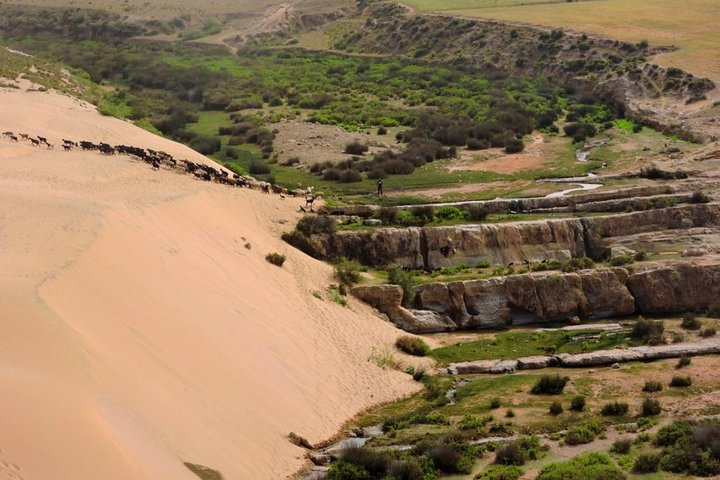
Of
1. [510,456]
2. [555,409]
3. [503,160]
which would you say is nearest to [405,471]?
[510,456]

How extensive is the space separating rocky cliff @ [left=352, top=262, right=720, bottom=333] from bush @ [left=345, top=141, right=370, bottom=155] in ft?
71.3

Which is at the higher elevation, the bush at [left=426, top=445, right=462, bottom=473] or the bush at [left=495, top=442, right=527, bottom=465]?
the bush at [left=495, top=442, right=527, bottom=465]

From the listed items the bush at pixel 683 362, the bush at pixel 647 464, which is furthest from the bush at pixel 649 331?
the bush at pixel 647 464

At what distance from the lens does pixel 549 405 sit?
22969 mm

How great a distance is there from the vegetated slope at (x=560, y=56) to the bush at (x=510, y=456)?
117 ft

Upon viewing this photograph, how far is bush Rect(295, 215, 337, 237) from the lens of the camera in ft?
111

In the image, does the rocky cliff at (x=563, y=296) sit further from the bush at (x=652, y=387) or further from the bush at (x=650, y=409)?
the bush at (x=650, y=409)

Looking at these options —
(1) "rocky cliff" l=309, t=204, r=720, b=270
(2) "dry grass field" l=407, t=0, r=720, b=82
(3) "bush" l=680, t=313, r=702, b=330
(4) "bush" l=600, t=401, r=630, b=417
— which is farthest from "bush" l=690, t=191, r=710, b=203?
(2) "dry grass field" l=407, t=0, r=720, b=82

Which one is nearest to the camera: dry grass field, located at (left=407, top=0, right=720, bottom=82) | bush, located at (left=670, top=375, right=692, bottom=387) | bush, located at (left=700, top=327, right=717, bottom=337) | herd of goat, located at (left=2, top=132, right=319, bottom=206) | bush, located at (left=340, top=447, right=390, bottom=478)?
bush, located at (left=340, top=447, right=390, bottom=478)

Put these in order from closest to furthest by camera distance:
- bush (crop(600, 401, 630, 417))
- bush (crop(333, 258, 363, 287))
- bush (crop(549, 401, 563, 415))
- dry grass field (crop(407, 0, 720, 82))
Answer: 1. bush (crop(600, 401, 630, 417))
2. bush (crop(549, 401, 563, 415))
3. bush (crop(333, 258, 363, 287))
4. dry grass field (crop(407, 0, 720, 82))

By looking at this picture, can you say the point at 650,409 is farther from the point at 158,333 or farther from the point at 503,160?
the point at 503,160

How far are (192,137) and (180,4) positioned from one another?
68498 mm

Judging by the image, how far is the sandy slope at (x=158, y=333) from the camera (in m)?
16.3

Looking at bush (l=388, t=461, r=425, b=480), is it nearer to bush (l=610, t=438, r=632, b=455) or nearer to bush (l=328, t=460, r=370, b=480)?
bush (l=328, t=460, r=370, b=480)
